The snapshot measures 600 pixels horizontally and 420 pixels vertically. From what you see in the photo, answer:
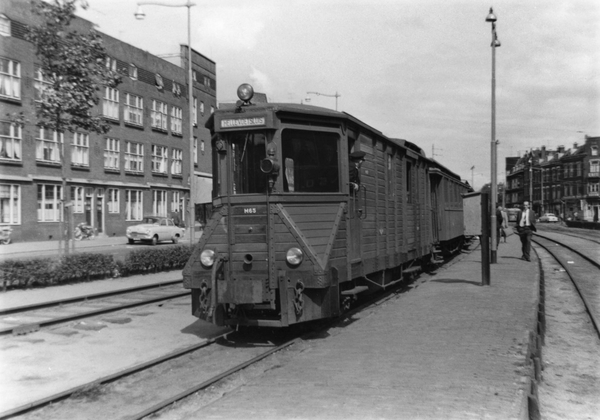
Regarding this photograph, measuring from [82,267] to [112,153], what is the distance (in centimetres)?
2372

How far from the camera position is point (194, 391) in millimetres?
5590

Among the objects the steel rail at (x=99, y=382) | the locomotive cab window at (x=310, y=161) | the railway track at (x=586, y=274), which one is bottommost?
the railway track at (x=586, y=274)

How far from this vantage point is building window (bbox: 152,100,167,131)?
4128 cm

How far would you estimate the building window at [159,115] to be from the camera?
41281 millimetres

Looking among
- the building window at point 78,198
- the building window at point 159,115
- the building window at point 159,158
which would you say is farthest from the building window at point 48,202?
the building window at point 159,115

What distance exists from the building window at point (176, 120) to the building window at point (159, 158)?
2.22 m

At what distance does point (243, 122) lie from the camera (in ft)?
25.5

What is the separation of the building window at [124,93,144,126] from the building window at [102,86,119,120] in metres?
1.03

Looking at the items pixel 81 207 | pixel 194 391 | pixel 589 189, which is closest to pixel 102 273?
pixel 194 391

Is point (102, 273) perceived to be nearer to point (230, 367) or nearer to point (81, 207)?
point (230, 367)

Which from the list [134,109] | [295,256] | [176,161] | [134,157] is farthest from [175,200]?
[295,256]

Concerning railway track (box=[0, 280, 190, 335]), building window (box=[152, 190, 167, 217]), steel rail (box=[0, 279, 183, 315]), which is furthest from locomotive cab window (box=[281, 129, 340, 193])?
building window (box=[152, 190, 167, 217])

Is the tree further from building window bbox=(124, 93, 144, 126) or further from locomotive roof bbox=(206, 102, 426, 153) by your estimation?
building window bbox=(124, 93, 144, 126)

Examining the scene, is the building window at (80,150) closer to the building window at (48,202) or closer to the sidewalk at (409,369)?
the building window at (48,202)
